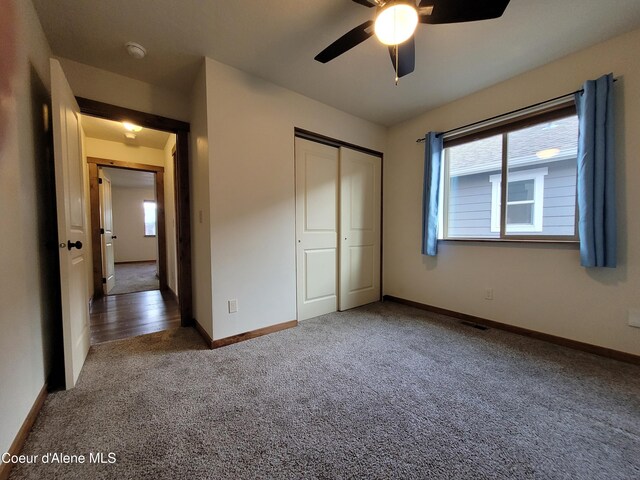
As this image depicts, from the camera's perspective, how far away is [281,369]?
5.92 ft

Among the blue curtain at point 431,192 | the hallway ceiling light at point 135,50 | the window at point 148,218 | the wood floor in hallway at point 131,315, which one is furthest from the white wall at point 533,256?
the window at point 148,218

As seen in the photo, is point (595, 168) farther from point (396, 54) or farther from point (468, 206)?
point (396, 54)

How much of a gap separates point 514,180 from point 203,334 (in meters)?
3.38

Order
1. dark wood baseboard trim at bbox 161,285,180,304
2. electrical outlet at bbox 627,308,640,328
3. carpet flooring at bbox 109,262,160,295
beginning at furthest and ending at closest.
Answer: carpet flooring at bbox 109,262,160,295 < dark wood baseboard trim at bbox 161,285,180,304 < electrical outlet at bbox 627,308,640,328

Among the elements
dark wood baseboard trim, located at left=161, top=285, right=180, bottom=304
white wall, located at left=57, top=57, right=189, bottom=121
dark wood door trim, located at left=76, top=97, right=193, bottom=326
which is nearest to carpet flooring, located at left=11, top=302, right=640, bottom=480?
dark wood door trim, located at left=76, top=97, right=193, bottom=326

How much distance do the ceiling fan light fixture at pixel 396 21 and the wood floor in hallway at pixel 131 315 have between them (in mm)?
3092

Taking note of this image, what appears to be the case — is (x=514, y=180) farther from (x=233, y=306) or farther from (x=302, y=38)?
(x=233, y=306)

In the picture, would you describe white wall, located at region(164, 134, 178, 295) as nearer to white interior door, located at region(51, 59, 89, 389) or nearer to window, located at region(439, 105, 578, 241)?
white interior door, located at region(51, 59, 89, 389)

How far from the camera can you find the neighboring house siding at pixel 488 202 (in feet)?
7.18

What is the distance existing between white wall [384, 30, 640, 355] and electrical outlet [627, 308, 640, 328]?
29 mm

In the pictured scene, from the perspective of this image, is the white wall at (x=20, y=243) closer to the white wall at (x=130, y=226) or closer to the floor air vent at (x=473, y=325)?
the floor air vent at (x=473, y=325)

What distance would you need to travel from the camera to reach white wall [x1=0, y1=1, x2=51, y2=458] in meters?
1.10

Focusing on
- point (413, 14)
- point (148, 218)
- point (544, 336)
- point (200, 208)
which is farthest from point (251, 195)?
point (148, 218)

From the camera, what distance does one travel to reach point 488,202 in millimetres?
2693
